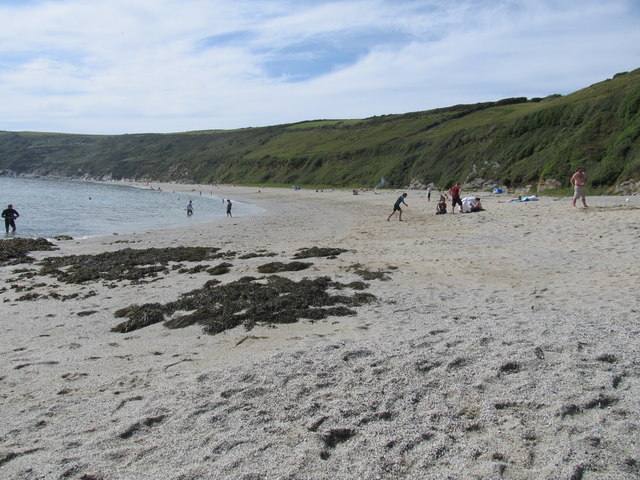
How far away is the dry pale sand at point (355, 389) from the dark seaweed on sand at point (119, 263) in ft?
8.45

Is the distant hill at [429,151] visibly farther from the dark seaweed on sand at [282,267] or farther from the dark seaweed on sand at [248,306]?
the dark seaweed on sand at [248,306]

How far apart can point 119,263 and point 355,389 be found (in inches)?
435

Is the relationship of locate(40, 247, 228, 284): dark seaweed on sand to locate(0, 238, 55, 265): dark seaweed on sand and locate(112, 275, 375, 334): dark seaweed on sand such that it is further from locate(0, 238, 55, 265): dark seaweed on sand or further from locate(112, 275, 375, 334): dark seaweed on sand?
locate(112, 275, 375, 334): dark seaweed on sand

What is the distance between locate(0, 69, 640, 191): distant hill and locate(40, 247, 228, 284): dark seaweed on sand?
28.7m

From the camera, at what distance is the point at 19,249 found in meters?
16.7

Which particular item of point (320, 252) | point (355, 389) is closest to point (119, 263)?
point (320, 252)

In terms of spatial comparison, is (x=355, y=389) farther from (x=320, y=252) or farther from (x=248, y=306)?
(x=320, y=252)

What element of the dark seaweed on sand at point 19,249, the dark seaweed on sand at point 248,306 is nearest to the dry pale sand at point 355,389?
the dark seaweed on sand at point 248,306

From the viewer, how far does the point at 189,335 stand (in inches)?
272

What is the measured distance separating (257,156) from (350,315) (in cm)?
11027

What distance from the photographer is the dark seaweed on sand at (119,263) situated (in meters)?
11.8

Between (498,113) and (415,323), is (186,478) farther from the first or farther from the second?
(498,113)

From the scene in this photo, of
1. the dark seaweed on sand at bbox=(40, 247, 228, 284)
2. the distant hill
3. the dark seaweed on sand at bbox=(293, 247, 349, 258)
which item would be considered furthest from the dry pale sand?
the distant hill

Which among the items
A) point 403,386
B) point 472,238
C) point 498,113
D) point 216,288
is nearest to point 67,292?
point 216,288
